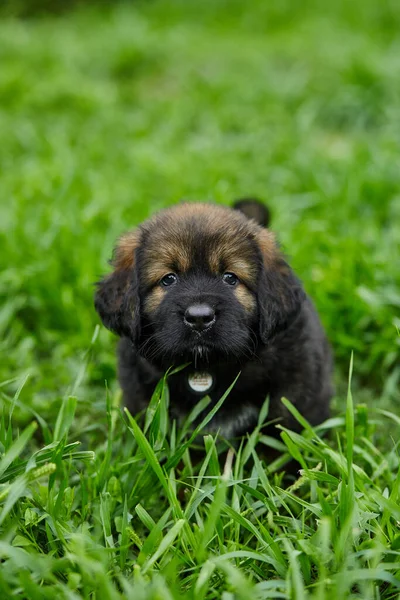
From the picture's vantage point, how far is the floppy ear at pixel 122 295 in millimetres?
2998

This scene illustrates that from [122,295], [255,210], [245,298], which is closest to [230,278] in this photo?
[245,298]

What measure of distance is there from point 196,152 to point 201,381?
345 cm

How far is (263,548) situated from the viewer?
2.50 meters

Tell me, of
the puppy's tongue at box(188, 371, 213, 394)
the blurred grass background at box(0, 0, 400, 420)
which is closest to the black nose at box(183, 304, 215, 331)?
the puppy's tongue at box(188, 371, 213, 394)

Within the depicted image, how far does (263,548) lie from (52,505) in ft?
2.40

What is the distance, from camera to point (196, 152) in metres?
6.17

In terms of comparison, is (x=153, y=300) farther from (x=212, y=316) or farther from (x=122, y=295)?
(x=212, y=316)

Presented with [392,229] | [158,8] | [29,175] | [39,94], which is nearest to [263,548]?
[392,229]

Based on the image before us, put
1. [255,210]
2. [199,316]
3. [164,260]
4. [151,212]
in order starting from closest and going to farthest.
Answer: [199,316] < [164,260] < [255,210] < [151,212]

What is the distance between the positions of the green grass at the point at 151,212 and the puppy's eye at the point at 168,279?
1.39 feet

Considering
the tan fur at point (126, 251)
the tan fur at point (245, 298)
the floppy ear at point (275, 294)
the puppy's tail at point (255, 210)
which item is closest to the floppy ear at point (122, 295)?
the tan fur at point (126, 251)

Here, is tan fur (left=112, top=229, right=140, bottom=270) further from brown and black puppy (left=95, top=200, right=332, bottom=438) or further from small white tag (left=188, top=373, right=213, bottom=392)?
small white tag (left=188, top=373, right=213, bottom=392)

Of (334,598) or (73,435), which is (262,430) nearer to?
(73,435)

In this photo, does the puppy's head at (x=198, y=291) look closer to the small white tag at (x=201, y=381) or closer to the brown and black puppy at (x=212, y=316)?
the brown and black puppy at (x=212, y=316)
